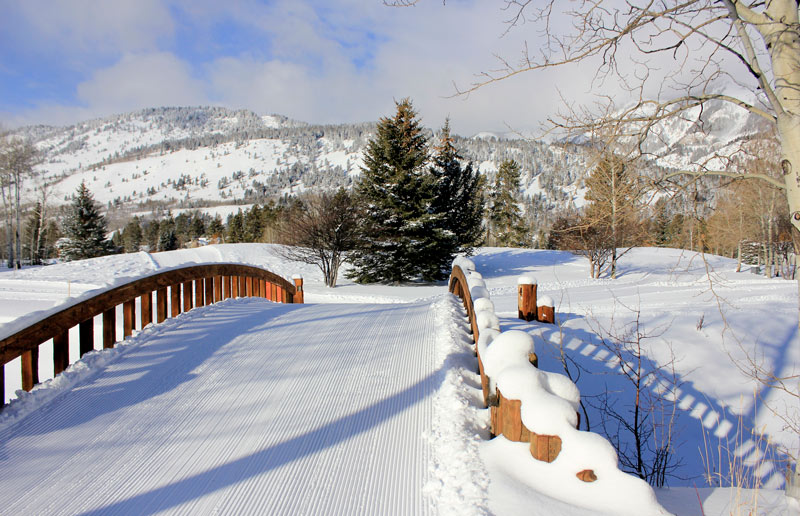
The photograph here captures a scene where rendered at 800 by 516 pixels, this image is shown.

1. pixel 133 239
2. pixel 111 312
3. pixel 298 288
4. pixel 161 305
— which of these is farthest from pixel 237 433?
pixel 133 239

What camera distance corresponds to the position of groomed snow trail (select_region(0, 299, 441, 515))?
2002 mm

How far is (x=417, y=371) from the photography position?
11.1 feet

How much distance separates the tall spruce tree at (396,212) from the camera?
2164 centimetres

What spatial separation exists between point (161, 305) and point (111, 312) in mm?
952

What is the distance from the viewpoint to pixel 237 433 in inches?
101

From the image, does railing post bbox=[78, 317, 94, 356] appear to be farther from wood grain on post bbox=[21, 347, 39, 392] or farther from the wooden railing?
wood grain on post bbox=[21, 347, 39, 392]

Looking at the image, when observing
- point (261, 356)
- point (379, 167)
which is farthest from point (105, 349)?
point (379, 167)

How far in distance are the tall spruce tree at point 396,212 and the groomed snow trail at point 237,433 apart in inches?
689

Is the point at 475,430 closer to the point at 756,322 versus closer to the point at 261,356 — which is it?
the point at 261,356

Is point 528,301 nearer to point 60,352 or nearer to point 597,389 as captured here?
point 597,389

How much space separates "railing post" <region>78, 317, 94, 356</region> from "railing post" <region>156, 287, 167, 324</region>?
3.61ft

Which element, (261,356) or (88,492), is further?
(261,356)

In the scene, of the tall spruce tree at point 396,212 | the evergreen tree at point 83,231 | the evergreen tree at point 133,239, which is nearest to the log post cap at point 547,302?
the tall spruce tree at point 396,212

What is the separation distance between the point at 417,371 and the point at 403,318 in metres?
1.58
